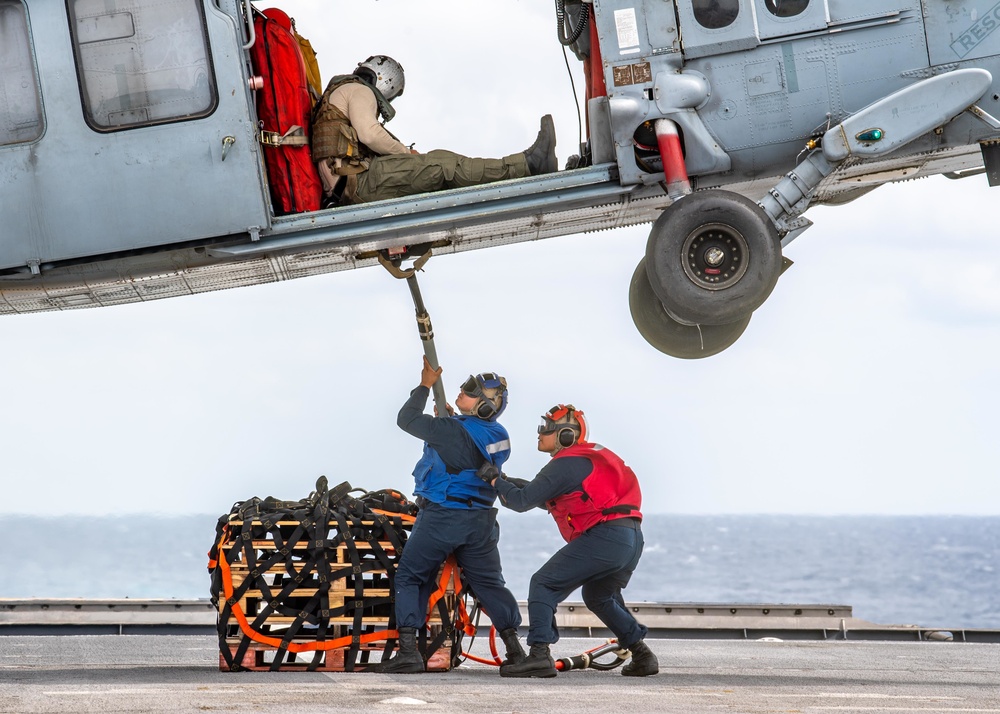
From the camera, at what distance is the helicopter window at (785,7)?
8.10 metres

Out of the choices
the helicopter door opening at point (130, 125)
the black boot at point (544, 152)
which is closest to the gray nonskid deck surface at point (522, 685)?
the helicopter door opening at point (130, 125)

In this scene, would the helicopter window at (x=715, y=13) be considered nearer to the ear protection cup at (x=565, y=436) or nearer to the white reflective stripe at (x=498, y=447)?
the ear protection cup at (x=565, y=436)

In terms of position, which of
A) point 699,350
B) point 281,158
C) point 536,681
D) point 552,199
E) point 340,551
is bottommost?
point 536,681

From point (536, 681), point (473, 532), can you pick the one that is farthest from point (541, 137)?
point (536, 681)

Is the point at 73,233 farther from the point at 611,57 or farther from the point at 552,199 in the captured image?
the point at 611,57

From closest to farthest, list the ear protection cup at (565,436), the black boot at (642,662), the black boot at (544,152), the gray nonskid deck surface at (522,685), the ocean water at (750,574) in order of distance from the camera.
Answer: the gray nonskid deck surface at (522,685), the black boot at (642,662), the ear protection cup at (565,436), the black boot at (544,152), the ocean water at (750,574)

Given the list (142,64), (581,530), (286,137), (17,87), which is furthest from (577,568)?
(17,87)

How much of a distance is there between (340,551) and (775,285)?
3257mm

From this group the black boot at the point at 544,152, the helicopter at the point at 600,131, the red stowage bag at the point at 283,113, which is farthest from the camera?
the black boot at the point at 544,152

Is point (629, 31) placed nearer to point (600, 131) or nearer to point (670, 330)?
point (600, 131)

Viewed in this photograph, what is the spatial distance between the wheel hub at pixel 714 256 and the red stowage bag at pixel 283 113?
2.50 meters

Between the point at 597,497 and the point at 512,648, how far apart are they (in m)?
1.06

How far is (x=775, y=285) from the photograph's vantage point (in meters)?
8.15

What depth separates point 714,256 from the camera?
8078 millimetres
